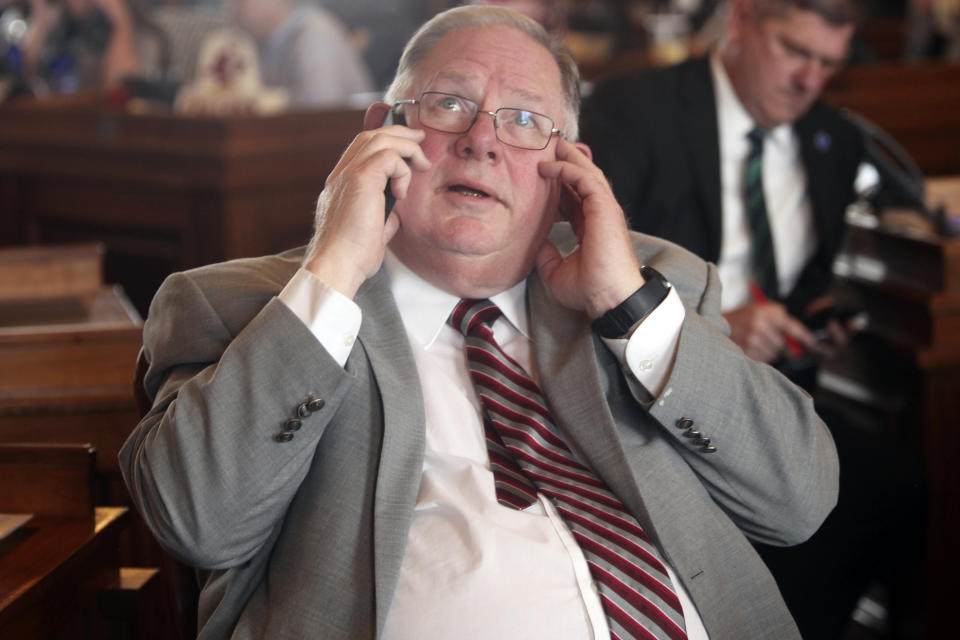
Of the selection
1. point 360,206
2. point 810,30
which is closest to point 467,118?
point 360,206

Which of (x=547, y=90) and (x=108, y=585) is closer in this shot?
(x=108, y=585)

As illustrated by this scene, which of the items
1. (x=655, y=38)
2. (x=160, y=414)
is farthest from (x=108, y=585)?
(x=655, y=38)

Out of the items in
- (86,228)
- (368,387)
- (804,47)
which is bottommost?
(86,228)

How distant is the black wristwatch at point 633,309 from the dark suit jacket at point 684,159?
1084 millimetres

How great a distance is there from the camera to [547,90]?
1.58 m

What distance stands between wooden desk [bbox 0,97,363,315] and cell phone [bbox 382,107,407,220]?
205 centimetres

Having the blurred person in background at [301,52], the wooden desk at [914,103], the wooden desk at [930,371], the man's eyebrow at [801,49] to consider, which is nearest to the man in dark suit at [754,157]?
the man's eyebrow at [801,49]

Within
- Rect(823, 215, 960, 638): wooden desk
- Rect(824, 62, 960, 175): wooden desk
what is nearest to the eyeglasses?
Rect(823, 215, 960, 638): wooden desk

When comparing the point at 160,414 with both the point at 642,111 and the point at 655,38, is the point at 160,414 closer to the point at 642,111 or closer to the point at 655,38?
the point at 642,111

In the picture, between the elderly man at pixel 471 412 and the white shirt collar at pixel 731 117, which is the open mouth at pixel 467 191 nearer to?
the elderly man at pixel 471 412

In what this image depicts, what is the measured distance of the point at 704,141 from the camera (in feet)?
8.68

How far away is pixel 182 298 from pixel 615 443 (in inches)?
23.9

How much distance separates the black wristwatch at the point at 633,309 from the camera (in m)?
1.45

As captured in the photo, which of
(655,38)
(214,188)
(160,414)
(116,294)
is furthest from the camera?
(655,38)
